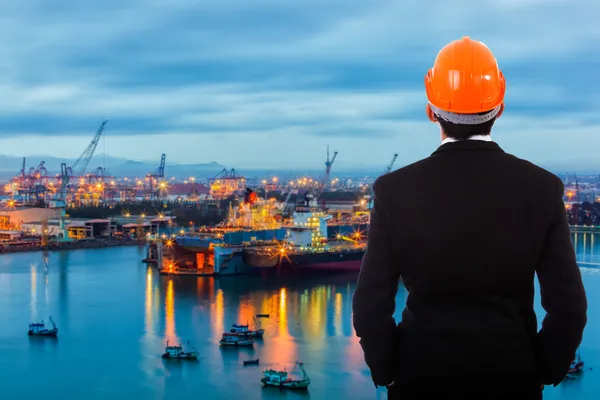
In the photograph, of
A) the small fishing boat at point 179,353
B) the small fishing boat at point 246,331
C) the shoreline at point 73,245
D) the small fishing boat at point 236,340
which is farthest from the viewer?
the shoreline at point 73,245

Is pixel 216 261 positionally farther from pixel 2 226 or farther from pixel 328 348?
pixel 2 226

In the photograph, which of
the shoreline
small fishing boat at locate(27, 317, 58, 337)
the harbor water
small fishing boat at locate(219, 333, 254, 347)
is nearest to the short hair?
the harbor water

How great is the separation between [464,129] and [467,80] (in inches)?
1.8

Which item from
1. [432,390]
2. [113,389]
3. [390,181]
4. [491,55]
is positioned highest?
[491,55]

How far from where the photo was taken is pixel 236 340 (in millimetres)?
7098

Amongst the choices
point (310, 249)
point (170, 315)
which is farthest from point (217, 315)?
point (310, 249)

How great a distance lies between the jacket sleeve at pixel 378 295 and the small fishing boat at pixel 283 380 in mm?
5107

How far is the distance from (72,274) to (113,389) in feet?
22.0

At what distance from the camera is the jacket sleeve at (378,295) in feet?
2.05

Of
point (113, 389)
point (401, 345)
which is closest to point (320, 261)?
point (113, 389)

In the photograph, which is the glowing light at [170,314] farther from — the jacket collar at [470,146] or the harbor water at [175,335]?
the jacket collar at [470,146]

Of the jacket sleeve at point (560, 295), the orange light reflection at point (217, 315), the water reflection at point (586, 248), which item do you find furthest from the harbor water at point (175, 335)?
the jacket sleeve at point (560, 295)

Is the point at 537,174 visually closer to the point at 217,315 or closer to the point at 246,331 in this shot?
the point at 246,331

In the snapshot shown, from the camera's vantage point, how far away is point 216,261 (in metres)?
12.2
